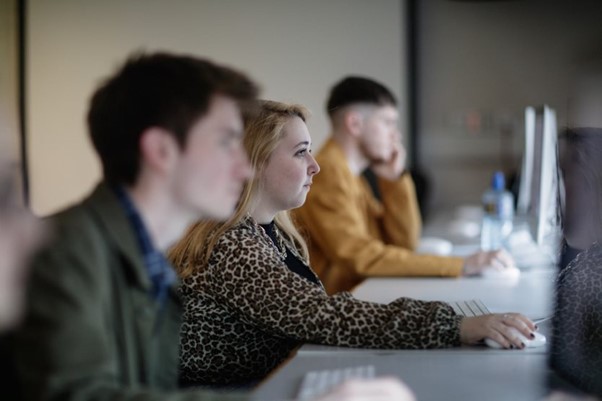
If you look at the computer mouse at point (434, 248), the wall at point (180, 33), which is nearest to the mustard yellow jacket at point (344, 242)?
the computer mouse at point (434, 248)

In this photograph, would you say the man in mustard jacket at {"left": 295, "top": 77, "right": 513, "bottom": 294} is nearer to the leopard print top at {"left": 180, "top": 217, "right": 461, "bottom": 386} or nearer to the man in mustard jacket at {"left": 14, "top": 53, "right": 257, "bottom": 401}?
the leopard print top at {"left": 180, "top": 217, "right": 461, "bottom": 386}

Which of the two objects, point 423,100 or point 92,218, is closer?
point 92,218

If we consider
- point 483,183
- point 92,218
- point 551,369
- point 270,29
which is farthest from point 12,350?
point 483,183

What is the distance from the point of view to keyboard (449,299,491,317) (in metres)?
1.78

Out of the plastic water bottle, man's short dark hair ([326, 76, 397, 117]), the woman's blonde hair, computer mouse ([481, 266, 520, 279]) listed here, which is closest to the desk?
the woman's blonde hair

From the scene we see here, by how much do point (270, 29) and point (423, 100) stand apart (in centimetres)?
131

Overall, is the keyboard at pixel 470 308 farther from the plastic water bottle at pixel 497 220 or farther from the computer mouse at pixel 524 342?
the plastic water bottle at pixel 497 220

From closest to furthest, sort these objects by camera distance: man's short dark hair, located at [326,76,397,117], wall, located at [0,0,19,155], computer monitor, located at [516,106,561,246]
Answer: computer monitor, located at [516,106,561,246] < man's short dark hair, located at [326,76,397,117] < wall, located at [0,0,19,155]

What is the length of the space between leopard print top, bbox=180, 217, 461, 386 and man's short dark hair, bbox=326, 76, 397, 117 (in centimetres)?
107

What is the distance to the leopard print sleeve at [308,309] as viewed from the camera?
4.83 ft

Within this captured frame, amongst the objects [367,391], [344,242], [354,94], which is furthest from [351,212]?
[367,391]

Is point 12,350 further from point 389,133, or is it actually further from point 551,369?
point 389,133

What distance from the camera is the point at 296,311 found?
147cm

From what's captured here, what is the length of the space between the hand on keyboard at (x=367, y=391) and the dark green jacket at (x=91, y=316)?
0.12 meters
